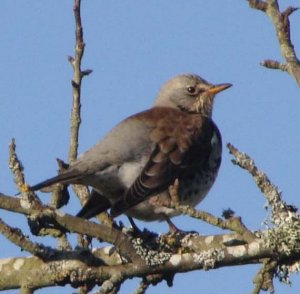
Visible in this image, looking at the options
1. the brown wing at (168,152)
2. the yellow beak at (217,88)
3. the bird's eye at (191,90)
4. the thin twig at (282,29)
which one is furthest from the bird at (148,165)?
the thin twig at (282,29)

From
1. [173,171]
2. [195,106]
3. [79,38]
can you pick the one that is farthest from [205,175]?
[79,38]

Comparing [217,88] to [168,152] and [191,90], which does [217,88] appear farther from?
[168,152]

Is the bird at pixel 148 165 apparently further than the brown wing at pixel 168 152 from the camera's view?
No

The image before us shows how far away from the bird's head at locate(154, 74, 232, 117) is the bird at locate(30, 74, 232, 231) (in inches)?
22.4

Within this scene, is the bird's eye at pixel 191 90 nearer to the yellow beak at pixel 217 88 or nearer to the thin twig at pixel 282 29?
the yellow beak at pixel 217 88

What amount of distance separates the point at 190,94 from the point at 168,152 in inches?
73.4

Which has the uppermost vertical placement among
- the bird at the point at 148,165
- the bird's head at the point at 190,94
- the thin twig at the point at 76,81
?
the thin twig at the point at 76,81

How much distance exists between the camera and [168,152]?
7039 millimetres

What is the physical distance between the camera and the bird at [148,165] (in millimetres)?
6227

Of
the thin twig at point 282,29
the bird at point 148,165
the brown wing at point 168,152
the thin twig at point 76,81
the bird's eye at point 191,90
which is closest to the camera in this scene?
the thin twig at point 282,29

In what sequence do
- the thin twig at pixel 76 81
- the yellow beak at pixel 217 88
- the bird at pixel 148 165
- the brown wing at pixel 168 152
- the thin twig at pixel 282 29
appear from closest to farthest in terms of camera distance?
the thin twig at pixel 282 29 < the thin twig at pixel 76 81 < the bird at pixel 148 165 < the brown wing at pixel 168 152 < the yellow beak at pixel 217 88

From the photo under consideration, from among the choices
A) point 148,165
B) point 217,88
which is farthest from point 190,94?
point 148,165

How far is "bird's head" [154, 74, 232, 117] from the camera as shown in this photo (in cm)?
873

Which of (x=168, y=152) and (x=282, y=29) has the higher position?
(x=282, y=29)
